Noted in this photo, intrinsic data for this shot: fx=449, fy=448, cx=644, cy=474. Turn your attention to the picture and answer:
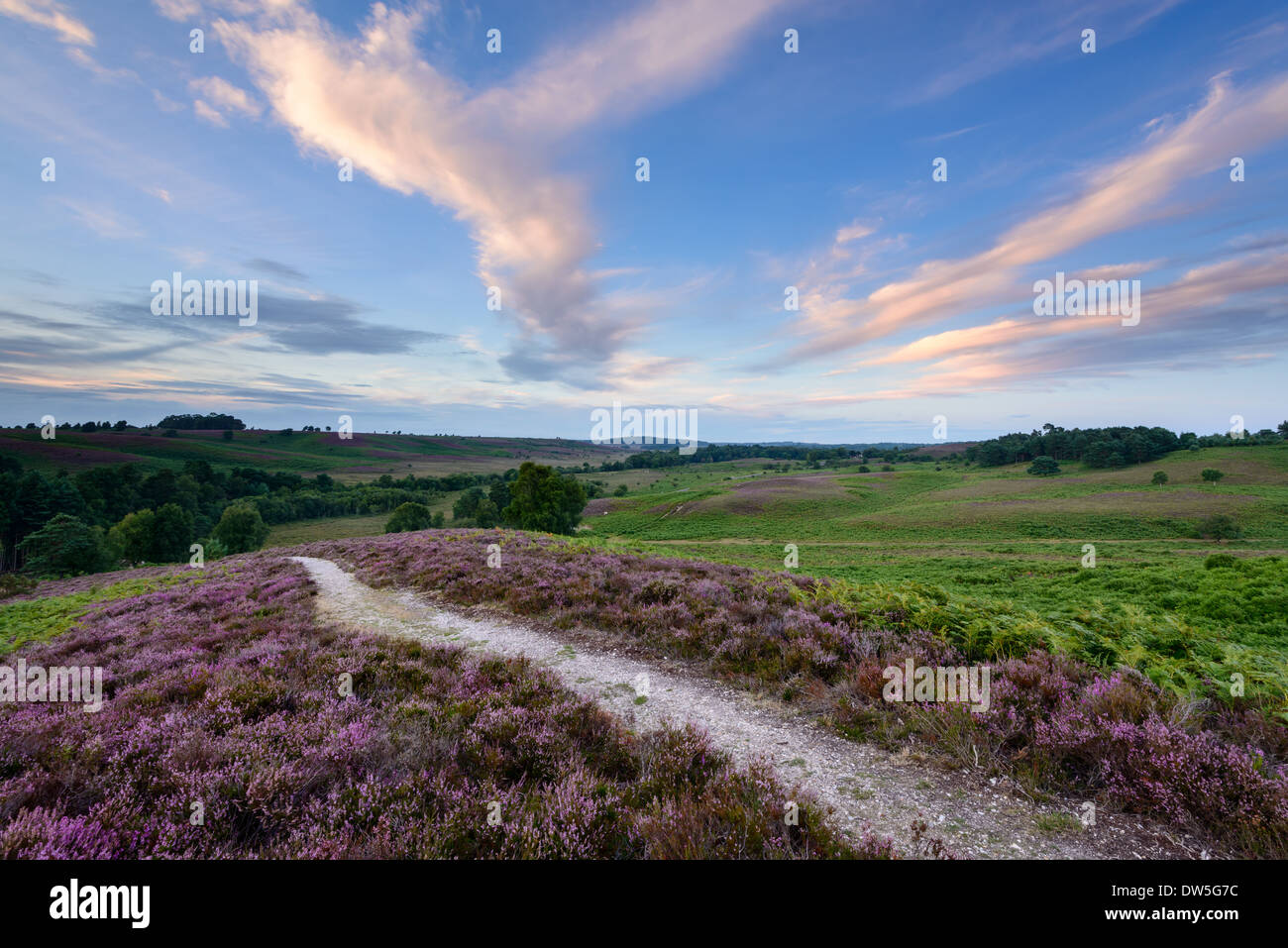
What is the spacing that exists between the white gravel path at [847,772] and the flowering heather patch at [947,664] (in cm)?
40

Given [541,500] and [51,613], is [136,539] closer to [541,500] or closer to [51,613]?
[541,500]

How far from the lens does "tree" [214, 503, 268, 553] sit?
→ 66.5 meters

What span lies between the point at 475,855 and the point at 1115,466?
158 metres

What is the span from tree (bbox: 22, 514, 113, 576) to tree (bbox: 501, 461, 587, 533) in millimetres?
45769

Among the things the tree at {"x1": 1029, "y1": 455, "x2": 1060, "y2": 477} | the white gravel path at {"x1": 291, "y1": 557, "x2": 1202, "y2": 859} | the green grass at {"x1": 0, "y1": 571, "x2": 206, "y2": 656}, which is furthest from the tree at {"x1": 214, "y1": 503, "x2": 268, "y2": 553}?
the tree at {"x1": 1029, "y1": 455, "x2": 1060, "y2": 477}

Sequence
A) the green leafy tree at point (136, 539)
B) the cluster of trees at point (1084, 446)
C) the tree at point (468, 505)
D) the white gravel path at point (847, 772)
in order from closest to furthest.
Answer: the white gravel path at point (847, 772)
the green leafy tree at point (136, 539)
the tree at point (468, 505)
the cluster of trees at point (1084, 446)

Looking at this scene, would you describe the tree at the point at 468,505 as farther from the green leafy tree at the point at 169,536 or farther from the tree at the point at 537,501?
the green leafy tree at the point at 169,536

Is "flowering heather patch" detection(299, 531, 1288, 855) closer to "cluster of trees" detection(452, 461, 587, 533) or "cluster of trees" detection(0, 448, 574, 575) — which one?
"cluster of trees" detection(452, 461, 587, 533)

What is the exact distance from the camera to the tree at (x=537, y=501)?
57094mm

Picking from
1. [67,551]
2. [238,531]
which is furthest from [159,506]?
[67,551]

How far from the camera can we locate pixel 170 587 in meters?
19.3

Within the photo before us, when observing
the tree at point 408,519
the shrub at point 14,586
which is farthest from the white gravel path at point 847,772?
the tree at point 408,519
